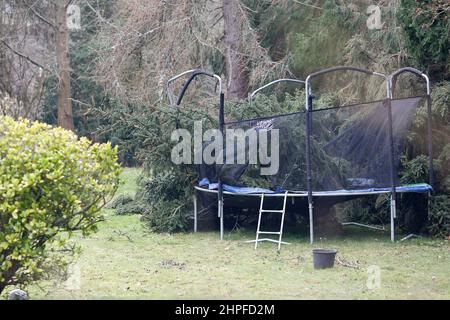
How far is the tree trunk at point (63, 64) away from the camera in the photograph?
2452cm

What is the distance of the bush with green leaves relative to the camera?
6609 millimetres

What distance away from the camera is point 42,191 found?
266 inches

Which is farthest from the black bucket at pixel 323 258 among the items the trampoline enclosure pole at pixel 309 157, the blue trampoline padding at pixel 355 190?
the blue trampoline padding at pixel 355 190

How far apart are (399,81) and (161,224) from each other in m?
5.21

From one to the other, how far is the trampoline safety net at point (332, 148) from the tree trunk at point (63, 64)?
13394 mm

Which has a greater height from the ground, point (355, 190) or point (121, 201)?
point (355, 190)

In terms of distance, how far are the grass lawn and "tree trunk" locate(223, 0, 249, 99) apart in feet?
20.3

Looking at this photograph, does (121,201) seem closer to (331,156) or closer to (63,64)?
(331,156)

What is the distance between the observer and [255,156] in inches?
478

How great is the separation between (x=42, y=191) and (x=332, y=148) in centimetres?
637

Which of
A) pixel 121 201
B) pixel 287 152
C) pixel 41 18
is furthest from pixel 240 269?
pixel 41 18

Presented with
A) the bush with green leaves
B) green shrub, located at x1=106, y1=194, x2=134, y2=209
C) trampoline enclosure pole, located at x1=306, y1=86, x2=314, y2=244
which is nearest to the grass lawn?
trampoline enclosure pole, located at x1=306, y1=86, x2=314, y2=244

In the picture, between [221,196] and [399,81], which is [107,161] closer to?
[221,196]

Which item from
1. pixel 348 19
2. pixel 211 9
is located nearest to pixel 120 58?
pixel 211 9
